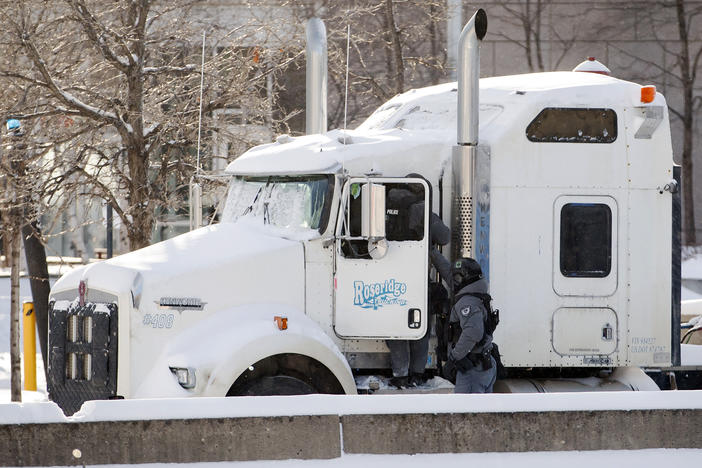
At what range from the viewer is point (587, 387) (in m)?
9.64

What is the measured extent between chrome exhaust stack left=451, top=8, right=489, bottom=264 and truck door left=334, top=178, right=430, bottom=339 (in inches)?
12.7

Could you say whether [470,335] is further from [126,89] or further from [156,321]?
[126,89]

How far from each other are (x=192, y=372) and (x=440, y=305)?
2104 millimetres

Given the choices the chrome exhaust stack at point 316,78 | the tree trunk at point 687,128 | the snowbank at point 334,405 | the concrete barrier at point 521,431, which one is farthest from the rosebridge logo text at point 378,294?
the tree trunk at point 687,128

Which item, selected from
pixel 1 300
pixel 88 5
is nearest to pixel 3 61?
pixel 88 5

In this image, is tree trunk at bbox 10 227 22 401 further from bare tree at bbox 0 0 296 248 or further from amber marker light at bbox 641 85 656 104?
amber marker light at bbox 641 85 656 104

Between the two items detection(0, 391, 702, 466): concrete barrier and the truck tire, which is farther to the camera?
the truck tire

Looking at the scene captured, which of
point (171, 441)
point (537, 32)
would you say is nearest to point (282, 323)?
point (171, 441)

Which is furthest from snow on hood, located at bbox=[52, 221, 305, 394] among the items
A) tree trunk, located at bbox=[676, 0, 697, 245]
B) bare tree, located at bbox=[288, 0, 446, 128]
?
tree trunk, located at bbox=[676, 0, 697, 245]

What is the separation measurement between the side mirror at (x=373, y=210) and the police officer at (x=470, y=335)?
68 cm

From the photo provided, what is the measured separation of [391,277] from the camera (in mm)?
8945

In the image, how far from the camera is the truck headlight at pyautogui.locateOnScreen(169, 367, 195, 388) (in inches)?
324

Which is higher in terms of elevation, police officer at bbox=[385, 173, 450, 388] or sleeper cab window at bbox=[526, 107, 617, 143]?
sleeper cab window at bbox=[526, 107, 617, 143]

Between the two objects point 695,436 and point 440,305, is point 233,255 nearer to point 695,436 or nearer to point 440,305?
point 440,305
